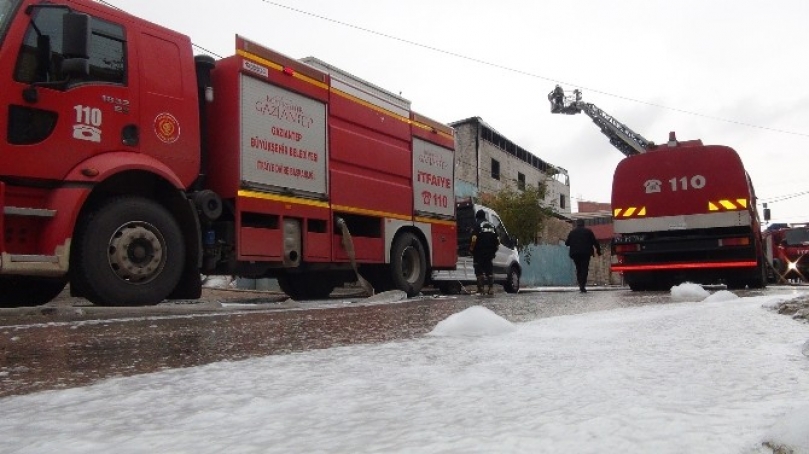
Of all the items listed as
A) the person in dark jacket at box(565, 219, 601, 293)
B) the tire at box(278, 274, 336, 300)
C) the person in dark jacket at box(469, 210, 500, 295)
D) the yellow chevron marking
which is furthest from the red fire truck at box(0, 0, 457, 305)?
the yellow chevron marking

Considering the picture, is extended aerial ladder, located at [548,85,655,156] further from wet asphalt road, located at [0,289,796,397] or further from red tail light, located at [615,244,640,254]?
wet asphalt road, located at [0,289,796,397]

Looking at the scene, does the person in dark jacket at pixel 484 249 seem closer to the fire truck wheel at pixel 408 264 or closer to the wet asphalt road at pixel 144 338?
the fire truck wheel at pixel 408 264

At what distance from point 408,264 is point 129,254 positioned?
486 cm

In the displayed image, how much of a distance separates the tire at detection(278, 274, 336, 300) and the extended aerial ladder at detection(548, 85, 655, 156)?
2699 cm

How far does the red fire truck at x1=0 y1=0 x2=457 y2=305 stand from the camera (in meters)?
5.13

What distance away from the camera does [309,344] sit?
2855 mm

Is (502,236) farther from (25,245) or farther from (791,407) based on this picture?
(791,407)

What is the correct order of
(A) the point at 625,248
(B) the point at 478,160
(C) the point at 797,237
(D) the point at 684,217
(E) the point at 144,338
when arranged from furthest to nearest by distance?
(B) the point at 478,160, (C) the point at 797,237, (A) the point at 625,248, (D) the point at 684,217, (E) the point at 144,338

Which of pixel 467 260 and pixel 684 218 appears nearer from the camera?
pixel 684 218

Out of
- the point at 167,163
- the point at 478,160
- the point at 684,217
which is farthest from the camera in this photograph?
the point at 478,160

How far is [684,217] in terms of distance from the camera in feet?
34.5

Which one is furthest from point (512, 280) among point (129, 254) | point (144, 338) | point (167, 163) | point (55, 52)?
point (144, 338)

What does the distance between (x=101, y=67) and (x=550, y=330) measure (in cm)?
463

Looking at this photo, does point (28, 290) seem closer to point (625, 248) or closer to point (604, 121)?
point (625, 248)
